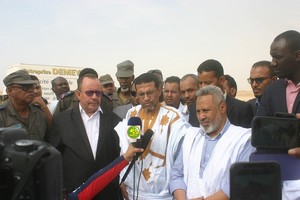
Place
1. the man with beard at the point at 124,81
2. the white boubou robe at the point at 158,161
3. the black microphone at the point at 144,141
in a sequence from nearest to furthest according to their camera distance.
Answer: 1. the black microphone at the point at 144,141
2. the white boubou robe at the point at 158,161
3. the man with beard at the point at 124,81

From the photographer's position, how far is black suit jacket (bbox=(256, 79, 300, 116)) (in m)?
2.80

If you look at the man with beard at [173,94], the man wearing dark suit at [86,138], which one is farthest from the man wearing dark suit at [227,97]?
the man with beard at [173,94]

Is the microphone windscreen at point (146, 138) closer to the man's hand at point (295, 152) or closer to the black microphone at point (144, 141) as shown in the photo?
the black microphone at point (144, 141)

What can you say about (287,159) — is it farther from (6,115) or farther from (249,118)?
(6,115)

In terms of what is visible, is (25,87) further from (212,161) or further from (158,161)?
(212,161)

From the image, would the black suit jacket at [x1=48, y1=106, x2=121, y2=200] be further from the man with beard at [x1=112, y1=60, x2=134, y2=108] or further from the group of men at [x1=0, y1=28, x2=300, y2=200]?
the man with beard at [x1=112, y1=60, x2=134, y2=108]

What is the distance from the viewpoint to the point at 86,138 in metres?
3.98

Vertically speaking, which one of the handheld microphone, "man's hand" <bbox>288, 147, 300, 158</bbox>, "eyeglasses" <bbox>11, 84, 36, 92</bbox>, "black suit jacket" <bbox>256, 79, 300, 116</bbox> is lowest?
the handheld microphone

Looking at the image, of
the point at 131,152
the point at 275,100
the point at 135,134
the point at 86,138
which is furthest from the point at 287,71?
the point at 86,138

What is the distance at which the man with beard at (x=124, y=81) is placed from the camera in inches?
244

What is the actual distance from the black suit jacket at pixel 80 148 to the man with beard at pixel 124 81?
203cm

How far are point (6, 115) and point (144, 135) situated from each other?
5.30ft

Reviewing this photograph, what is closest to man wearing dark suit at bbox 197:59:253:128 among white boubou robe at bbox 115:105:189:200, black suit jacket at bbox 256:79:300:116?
white boubou robe at bbox 115:105:189:200

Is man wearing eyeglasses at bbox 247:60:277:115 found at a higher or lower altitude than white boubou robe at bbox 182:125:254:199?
higher
